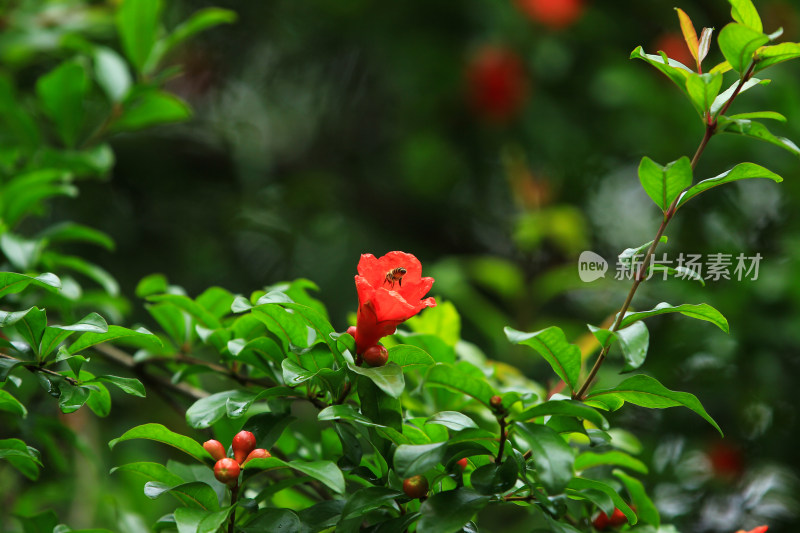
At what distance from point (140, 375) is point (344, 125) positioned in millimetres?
1582

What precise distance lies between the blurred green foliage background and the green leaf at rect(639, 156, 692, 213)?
36.4 inches

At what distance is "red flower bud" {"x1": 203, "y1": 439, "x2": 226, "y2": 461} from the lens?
0.62 m

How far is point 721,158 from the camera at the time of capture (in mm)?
1670

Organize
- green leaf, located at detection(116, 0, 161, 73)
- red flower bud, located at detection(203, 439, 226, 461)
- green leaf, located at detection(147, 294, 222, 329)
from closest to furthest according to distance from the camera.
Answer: red flower bud, located at detection(203, 439, 226, 461)
green leaf, located at detection(147, 294, 222, 329)
green leaf, located at detection(116, 0, 161, 73)

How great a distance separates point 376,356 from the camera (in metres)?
0.60

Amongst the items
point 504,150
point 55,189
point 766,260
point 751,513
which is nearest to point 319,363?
point 55,189

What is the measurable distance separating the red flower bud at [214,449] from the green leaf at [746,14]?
547 mm

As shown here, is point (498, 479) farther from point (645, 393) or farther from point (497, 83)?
point (497, 83)

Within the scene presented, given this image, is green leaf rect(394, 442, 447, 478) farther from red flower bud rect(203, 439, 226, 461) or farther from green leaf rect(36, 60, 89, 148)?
green leaf rect(36, 60, 89, 148)

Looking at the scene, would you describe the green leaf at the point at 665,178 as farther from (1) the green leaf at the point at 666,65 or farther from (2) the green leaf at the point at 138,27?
(2) the green leaf at the point at 138,27

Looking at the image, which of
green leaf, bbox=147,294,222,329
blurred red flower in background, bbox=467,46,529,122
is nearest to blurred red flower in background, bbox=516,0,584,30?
blurred red flower in background, bbox=467,46,529,122

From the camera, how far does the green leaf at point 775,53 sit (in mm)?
574

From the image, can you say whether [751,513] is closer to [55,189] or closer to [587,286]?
[587,286]

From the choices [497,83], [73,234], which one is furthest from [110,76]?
[497,83]
